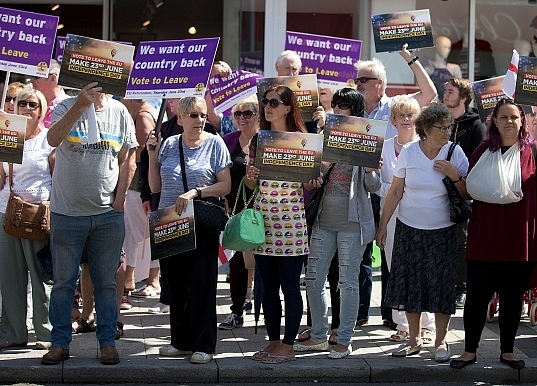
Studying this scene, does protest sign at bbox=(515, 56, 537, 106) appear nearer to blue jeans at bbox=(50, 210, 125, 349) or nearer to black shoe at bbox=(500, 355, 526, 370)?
black shoe at bbox=(500, 355, 526, 370)

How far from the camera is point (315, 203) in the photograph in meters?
7.77

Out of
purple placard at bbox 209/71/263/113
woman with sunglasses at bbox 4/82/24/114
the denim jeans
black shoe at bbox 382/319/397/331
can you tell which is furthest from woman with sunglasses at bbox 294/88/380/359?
woman with sunglasses at bbox 4/82/24/114

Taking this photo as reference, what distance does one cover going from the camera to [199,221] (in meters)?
7.45

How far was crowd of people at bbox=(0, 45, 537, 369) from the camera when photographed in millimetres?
7422

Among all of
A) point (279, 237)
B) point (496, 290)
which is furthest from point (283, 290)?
point (496, 290)

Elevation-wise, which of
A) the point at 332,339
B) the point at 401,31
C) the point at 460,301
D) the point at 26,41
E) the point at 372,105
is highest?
the point at 401,31

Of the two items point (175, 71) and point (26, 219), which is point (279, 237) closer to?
point (175, 71)

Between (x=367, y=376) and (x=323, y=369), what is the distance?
308 millimetres

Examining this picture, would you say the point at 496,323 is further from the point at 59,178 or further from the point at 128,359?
the point at 59,178

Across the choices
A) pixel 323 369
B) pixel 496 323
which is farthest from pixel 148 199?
pixel 496 323

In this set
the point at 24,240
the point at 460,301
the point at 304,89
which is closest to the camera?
the point at 24,240

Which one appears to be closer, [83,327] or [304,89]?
[304,89]

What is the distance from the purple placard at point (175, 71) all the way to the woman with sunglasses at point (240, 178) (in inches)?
20.6

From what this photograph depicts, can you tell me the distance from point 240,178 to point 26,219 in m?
1.64
